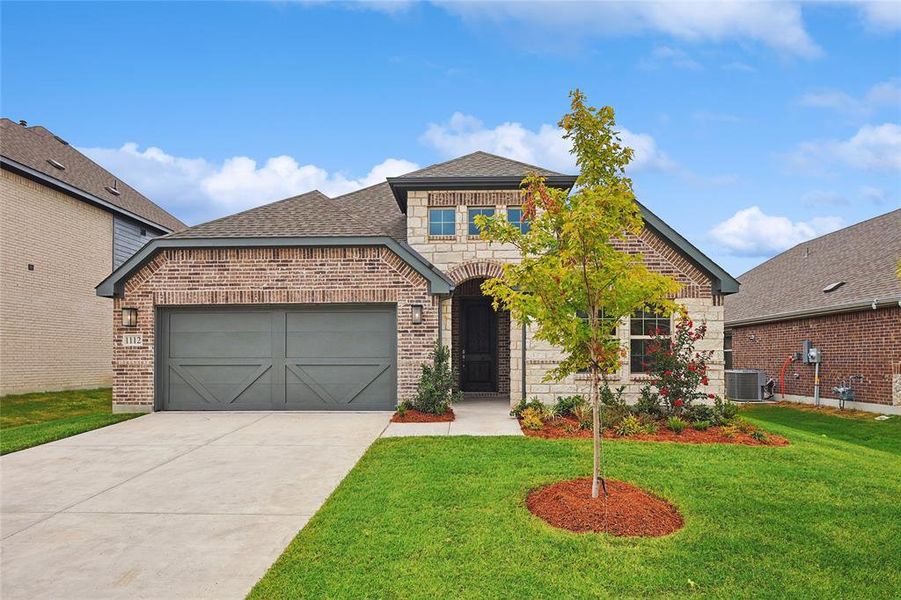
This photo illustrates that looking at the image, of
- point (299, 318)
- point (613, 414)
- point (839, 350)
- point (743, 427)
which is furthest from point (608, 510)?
point (839, 350)

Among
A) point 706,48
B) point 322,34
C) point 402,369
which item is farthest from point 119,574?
point 706,48

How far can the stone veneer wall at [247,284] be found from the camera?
11.5 metres

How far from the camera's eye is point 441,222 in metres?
12.8

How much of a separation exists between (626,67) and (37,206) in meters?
18.7

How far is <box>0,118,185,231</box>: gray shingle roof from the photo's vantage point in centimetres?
1672

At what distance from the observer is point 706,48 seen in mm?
14805

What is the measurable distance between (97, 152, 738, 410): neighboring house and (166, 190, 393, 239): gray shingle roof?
0.06m

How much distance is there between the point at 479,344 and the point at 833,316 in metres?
10.9

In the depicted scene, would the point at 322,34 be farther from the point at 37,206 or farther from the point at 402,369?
the point at 37,206

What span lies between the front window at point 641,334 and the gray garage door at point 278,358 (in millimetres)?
5293

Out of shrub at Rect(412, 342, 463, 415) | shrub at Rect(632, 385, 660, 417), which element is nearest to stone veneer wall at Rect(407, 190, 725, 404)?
shrub at Rect(632, 385, 660, 417)

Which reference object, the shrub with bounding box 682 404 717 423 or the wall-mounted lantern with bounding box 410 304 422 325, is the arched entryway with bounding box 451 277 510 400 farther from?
the shrub with bounding box 682 404 717 423

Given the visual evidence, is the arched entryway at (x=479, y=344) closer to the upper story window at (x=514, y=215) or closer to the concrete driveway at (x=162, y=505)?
the upper story window at (x=514, y=215)

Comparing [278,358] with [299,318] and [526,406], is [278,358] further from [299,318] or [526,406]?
[526,406]
